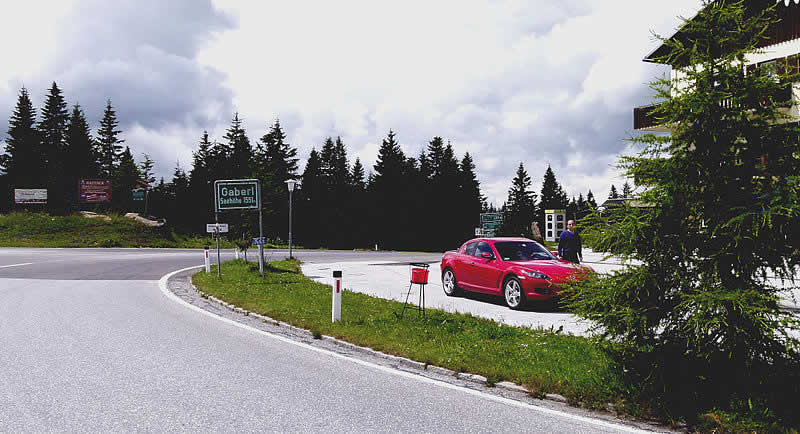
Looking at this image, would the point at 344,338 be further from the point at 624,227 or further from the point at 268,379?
the point at 624,227

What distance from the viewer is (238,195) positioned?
58.1ft

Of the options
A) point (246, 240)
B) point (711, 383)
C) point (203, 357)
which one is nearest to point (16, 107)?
point (246, 240)

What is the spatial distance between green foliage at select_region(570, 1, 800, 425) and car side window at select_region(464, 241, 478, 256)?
318 inches

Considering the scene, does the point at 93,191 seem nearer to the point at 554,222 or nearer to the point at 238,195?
the point at 554,222

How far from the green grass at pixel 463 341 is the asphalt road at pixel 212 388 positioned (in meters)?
0.53

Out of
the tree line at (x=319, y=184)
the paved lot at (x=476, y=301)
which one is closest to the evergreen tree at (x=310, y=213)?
the tree line at (x=319, y=184)

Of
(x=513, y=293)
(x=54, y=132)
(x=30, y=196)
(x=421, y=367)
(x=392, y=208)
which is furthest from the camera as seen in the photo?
(x=54, y=132)

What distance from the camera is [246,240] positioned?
23.1 meters

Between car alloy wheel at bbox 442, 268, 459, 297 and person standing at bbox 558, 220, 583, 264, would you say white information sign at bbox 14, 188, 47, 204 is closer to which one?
car alloy wheel at bbox 442, 268, 459, 297

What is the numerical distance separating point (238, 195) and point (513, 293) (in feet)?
31.5

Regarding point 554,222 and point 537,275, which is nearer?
point 537,275

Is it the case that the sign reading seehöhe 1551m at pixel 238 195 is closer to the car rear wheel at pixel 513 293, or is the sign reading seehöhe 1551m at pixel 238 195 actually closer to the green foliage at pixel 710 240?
the car rear wheel at pixel 513 293

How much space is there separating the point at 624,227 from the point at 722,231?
83 centimetres

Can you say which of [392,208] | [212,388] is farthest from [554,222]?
[212,388]
